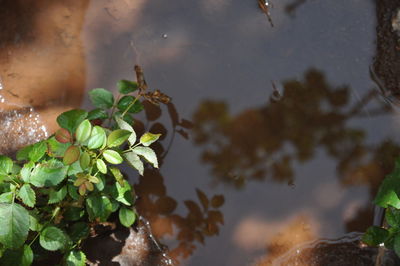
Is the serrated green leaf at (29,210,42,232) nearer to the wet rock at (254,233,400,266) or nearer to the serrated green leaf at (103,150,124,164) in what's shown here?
the serrated green leaf at (103,150,124,164)

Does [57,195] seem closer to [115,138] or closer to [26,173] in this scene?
[26,173]

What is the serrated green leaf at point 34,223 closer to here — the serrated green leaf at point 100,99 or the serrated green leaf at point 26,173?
the serrated green leaf at point 26,173

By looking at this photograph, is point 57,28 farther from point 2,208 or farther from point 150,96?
point 2,208

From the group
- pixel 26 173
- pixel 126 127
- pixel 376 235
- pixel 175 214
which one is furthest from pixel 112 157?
pixel 376 235

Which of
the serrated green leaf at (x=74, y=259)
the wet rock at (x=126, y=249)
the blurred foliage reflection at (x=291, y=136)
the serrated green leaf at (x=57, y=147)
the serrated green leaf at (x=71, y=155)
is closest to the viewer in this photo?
the serrated green leaf at (x=71, y=155)

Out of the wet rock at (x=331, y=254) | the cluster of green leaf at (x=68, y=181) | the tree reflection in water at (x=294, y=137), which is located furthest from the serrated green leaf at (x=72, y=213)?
the wet rock at (x=331, y=254)

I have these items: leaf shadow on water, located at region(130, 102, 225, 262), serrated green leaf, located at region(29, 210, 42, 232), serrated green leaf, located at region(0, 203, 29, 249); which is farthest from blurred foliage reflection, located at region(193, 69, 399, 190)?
serrated green leaf, located at region(0, 203, 29, 249)
